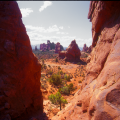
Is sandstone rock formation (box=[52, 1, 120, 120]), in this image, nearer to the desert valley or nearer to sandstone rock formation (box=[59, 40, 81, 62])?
the desert valley

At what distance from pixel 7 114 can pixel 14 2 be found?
644cm

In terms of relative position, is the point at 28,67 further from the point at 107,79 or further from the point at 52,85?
the point at 52,85

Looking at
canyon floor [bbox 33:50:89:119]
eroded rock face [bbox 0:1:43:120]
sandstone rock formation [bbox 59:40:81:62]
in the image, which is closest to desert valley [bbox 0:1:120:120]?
eroded rock face [bbox 0:1:43:120]

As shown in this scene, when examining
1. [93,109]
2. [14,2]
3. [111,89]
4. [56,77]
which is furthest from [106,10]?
[56,77]

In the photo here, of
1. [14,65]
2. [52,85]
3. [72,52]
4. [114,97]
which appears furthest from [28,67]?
[72,52]

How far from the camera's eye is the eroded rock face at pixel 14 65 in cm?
404

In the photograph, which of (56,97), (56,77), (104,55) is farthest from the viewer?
(56,77)

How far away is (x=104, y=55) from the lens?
4.12 meters

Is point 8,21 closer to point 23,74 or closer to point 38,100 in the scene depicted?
point 23,74

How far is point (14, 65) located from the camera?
180 inches

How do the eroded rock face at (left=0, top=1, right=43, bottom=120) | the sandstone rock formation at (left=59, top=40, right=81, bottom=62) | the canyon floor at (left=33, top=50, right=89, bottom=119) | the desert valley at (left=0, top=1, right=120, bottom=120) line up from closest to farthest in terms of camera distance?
the desert valley at (left=0, top=1, right=120, bottom=120) → the eroded rock face at (left=0, top=1, right=43, bottom=120) → the canyon floor at (left=33, top=50, right=89, bottom=119) → the sandstone rock formation at (left=59, top=40, right=81, bottom=62)

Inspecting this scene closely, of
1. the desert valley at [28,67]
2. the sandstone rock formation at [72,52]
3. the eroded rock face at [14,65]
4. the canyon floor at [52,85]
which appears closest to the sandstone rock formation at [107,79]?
the desert valley at [28,67]

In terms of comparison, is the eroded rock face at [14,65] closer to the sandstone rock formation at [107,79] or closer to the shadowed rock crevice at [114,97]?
the sandstone rock formation at [107,79]

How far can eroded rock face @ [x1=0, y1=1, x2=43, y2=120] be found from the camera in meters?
4.04
